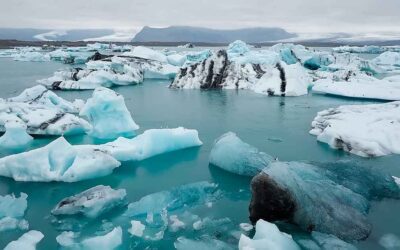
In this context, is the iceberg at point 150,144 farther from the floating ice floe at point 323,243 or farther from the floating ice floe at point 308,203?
the floating ice floe at point 323,243

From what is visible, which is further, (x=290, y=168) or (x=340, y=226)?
(x=290, y=168)

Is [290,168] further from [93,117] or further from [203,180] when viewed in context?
[93,117]

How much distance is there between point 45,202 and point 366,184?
11.2 ft

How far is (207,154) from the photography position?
18.8 feet

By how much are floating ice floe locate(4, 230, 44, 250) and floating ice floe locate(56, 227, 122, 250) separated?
0.18 m

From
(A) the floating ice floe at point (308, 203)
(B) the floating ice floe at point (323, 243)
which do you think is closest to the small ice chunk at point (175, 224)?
(A) the floating ice floe at point (308, 203)

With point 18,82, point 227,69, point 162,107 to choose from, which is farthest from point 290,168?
point 18,82

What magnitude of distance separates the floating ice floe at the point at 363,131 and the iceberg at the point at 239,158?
5.21ft

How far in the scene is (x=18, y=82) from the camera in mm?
13469

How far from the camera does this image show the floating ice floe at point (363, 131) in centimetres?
573

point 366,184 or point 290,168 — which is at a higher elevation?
point 290,168

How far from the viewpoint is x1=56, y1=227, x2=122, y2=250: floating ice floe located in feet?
10.5

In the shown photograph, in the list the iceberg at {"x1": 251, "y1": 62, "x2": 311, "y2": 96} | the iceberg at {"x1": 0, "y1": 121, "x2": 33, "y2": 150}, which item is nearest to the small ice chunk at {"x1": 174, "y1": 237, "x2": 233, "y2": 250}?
the iceberg at {"x1": 0, "y1": 121, "x2": 33, "y2": 150}

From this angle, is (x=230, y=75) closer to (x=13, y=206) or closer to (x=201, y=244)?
(x=13, y=206)
